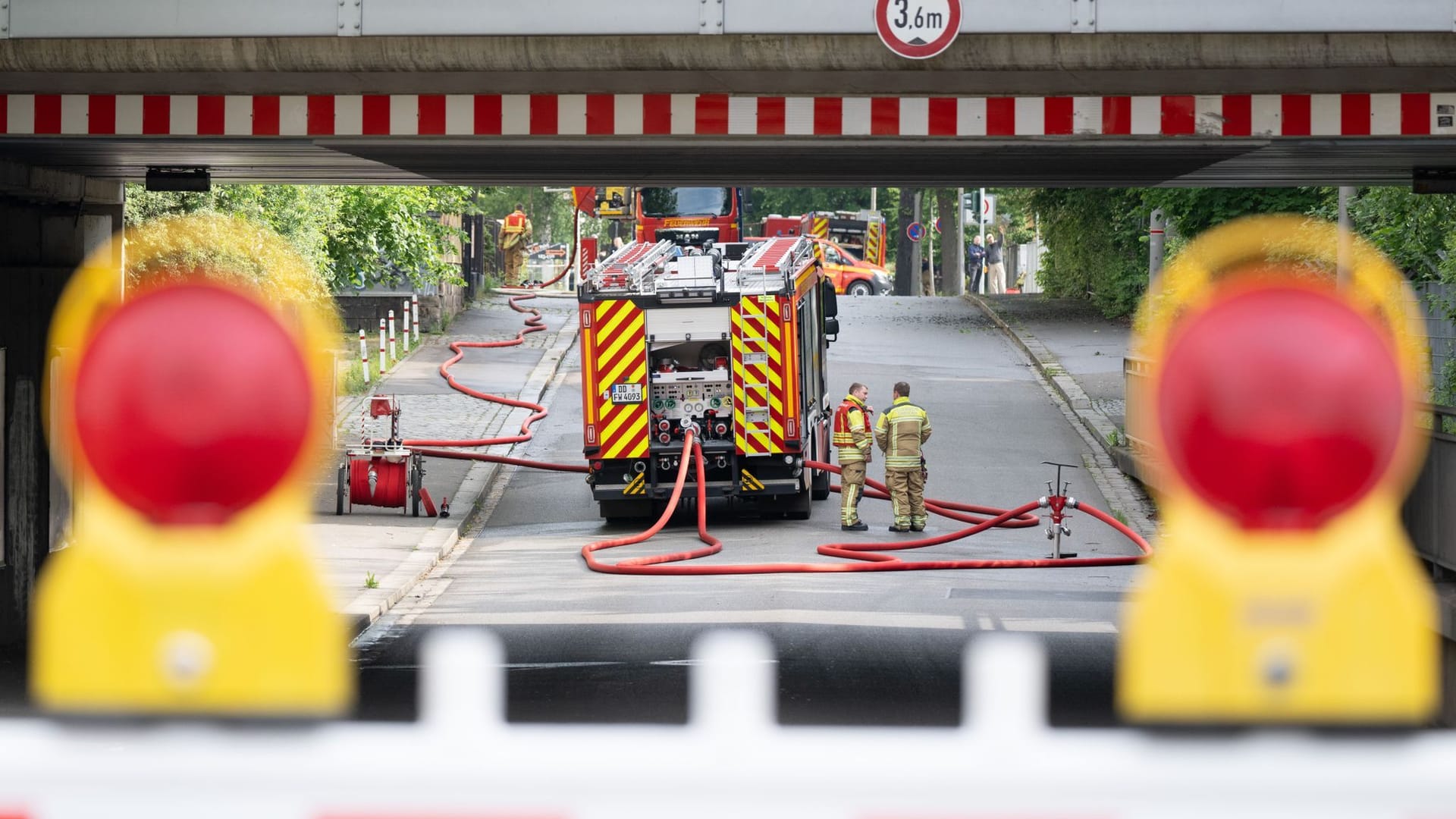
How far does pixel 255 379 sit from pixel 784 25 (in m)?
6.05

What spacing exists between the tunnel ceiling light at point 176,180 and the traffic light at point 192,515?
1022 centimetres

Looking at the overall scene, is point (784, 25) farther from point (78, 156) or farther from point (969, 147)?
point (78, 156)

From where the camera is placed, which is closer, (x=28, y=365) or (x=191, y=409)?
(x=191, y=409)

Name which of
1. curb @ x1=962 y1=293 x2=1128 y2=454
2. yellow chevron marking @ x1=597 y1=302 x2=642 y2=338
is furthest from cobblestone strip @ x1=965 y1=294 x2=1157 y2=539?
yellow chevron marking @ x1=597 y1=302 x2=642 y2=338

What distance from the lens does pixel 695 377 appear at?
Answer: 19812 millimetres

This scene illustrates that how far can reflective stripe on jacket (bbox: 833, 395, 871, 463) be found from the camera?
1964cm

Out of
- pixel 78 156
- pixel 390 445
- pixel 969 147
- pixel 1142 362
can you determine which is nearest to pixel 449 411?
pixel 390 445

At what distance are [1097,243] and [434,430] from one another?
18.1 metres

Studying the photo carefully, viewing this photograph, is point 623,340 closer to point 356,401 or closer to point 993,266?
point 356,401

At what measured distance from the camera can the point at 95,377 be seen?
123 cm

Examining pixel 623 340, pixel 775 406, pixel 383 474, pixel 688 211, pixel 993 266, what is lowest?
pixel 383 474

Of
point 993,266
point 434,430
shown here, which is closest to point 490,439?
point 434,430

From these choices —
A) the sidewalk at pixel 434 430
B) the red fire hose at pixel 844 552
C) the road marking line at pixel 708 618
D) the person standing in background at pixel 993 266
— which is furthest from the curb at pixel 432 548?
the person standing in background at pixel 993 266

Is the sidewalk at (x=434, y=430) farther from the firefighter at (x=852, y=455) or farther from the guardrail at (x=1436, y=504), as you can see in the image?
the guardrail at (x=1436, y=504)
